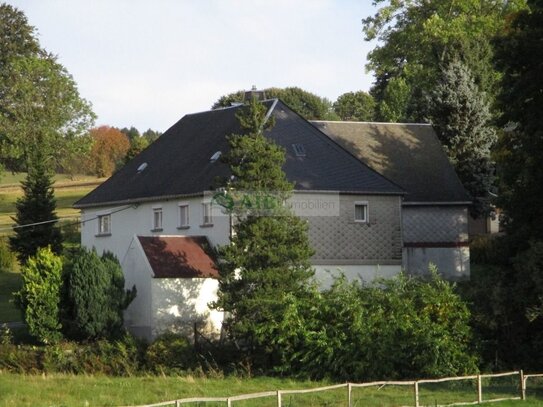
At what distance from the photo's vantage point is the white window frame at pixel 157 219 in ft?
153

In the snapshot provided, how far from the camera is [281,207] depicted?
3706 centimetres

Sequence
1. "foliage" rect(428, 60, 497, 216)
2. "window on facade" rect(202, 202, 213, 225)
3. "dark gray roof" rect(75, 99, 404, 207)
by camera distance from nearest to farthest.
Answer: "window on facade" rect(202, 202, 213, 225) → "dark gray roof" rect(75, 99, 404, 207) → "foliage" rect(428, 60, 497, 216)

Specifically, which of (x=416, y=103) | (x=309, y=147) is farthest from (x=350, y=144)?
(x=416, y=103)

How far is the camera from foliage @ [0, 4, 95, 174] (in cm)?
7750

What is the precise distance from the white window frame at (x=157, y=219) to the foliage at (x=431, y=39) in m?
17.0

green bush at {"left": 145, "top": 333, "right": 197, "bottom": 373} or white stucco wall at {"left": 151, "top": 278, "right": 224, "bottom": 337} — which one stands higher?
white stucco wall at {"left": 151, "top": 278, "right": 224, "bottom": 337}

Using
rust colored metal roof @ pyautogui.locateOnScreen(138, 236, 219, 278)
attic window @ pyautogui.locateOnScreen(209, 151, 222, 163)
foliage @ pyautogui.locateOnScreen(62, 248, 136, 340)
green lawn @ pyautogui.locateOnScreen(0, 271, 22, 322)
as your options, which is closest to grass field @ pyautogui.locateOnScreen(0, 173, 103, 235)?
green lawn @ pyautogui.locateOnScreen(0, 271, 22, 322)

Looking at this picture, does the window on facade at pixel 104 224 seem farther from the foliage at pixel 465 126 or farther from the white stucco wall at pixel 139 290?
the foliage at pixel 465 126

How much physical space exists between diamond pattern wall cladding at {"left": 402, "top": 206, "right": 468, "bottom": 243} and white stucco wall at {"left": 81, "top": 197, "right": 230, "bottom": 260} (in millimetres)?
9507

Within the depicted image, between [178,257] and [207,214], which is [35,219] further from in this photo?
[178,257]

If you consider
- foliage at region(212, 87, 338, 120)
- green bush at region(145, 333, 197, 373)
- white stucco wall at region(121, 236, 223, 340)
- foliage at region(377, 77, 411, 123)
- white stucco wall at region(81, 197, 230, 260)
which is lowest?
green bush at region(145, 333, 197, 373)

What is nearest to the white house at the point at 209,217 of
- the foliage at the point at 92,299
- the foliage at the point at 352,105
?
the foliage at the point at 92,299

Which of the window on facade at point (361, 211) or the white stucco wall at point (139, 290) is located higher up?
the window on facade at point (361, 211)

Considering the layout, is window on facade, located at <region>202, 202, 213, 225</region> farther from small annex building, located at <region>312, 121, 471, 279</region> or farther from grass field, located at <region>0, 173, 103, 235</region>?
grass field, located at <region>0, 173, 103, 235</region>
